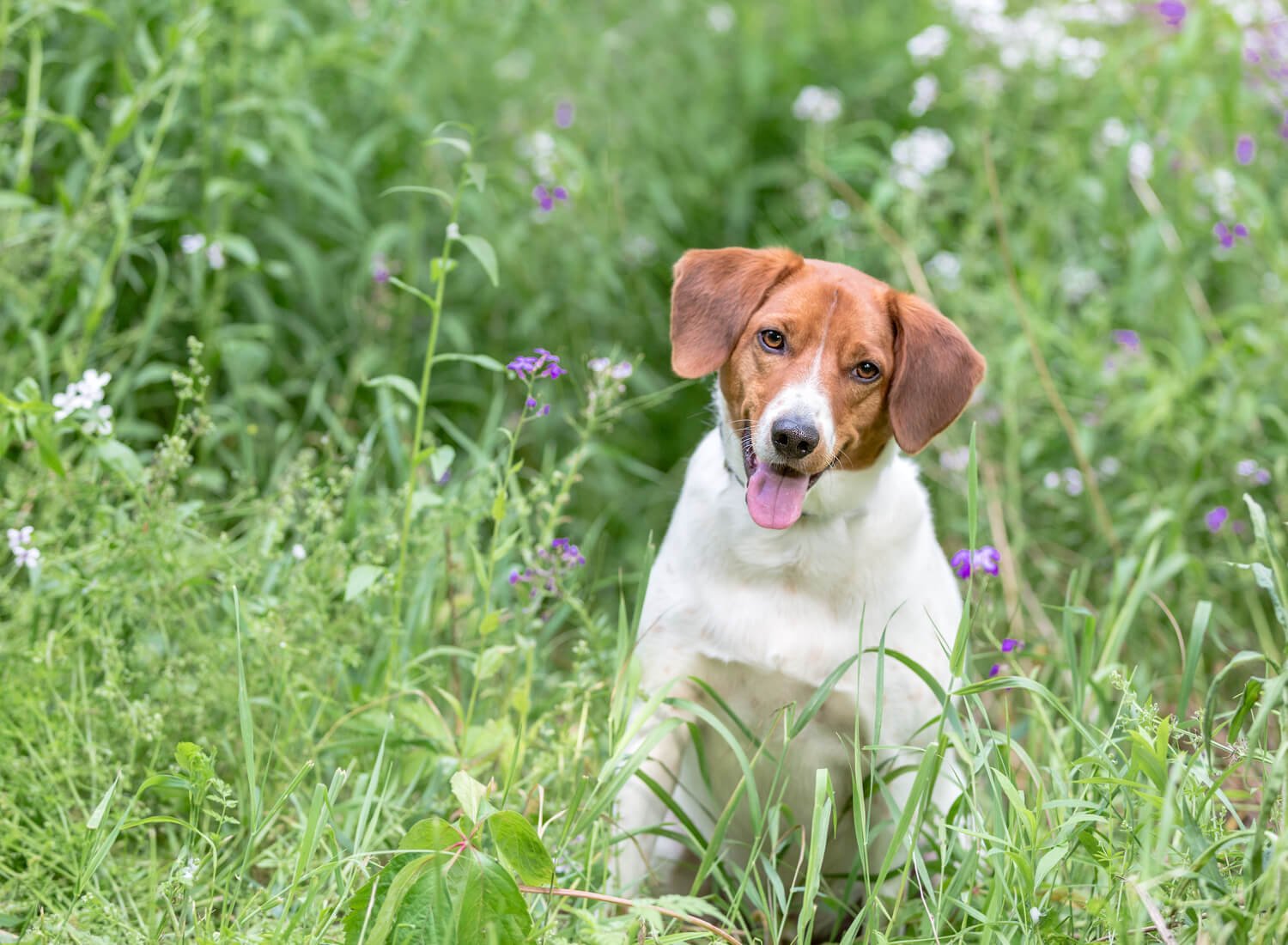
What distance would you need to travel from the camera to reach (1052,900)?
8.51ft

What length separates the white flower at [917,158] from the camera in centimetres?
457

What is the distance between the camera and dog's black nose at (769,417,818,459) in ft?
8.36

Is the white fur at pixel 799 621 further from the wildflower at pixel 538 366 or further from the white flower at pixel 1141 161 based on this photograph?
the white flower at pixel 1141 161

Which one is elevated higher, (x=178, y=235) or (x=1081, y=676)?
(x=178, y=235)

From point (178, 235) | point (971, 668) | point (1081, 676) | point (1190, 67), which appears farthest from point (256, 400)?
point (1190, 67)

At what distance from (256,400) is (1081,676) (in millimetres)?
2699

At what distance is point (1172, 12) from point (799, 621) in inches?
125

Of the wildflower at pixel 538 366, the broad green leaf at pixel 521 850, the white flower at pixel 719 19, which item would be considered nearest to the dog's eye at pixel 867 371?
the wildflower at pixel 538 366

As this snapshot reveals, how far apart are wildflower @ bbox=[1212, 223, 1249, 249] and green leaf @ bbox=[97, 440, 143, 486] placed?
333 cm

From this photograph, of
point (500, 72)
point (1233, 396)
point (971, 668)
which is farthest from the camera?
point (500, 72)

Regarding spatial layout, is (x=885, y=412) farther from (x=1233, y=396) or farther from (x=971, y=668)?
(x=1233, y=396)

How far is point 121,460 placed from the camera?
2883 millimetres

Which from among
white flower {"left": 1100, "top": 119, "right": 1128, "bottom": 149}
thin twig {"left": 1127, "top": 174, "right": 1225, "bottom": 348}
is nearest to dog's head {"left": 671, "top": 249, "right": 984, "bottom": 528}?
thin twig {"left": 1127, "top": 174, "right": 1225, "bottom": 348}

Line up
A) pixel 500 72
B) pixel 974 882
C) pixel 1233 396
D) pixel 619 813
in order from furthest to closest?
pixel 500 72 < pixel 1233 396 < pixel 619 813 < pixel 974 882
